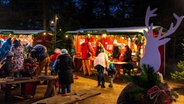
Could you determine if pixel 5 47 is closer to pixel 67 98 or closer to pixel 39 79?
pixel 39 79

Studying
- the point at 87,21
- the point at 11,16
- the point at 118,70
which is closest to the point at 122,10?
the point at 87,21

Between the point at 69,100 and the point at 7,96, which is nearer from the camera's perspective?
the point at 69,100

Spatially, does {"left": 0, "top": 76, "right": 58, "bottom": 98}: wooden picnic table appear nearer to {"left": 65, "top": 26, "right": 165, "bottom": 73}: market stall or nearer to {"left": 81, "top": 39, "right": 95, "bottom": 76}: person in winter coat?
{"left": 65, "top": 26, "right": 165, "bottom": 73}: market stall

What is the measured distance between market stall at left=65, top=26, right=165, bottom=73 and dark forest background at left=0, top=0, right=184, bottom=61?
331 inches

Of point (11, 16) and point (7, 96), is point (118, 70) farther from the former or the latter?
point (11, 16)

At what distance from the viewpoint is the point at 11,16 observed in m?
31.5

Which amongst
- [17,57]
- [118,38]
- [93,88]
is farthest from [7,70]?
[118,38]

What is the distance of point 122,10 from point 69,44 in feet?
42.8

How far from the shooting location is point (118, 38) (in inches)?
571

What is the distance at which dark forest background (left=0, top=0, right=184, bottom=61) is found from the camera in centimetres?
2516

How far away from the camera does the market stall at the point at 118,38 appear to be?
12758 mm

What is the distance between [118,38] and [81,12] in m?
16.1

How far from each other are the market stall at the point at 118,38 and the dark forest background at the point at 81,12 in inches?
331

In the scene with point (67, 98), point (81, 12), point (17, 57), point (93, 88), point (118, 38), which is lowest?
point (93, 88)
